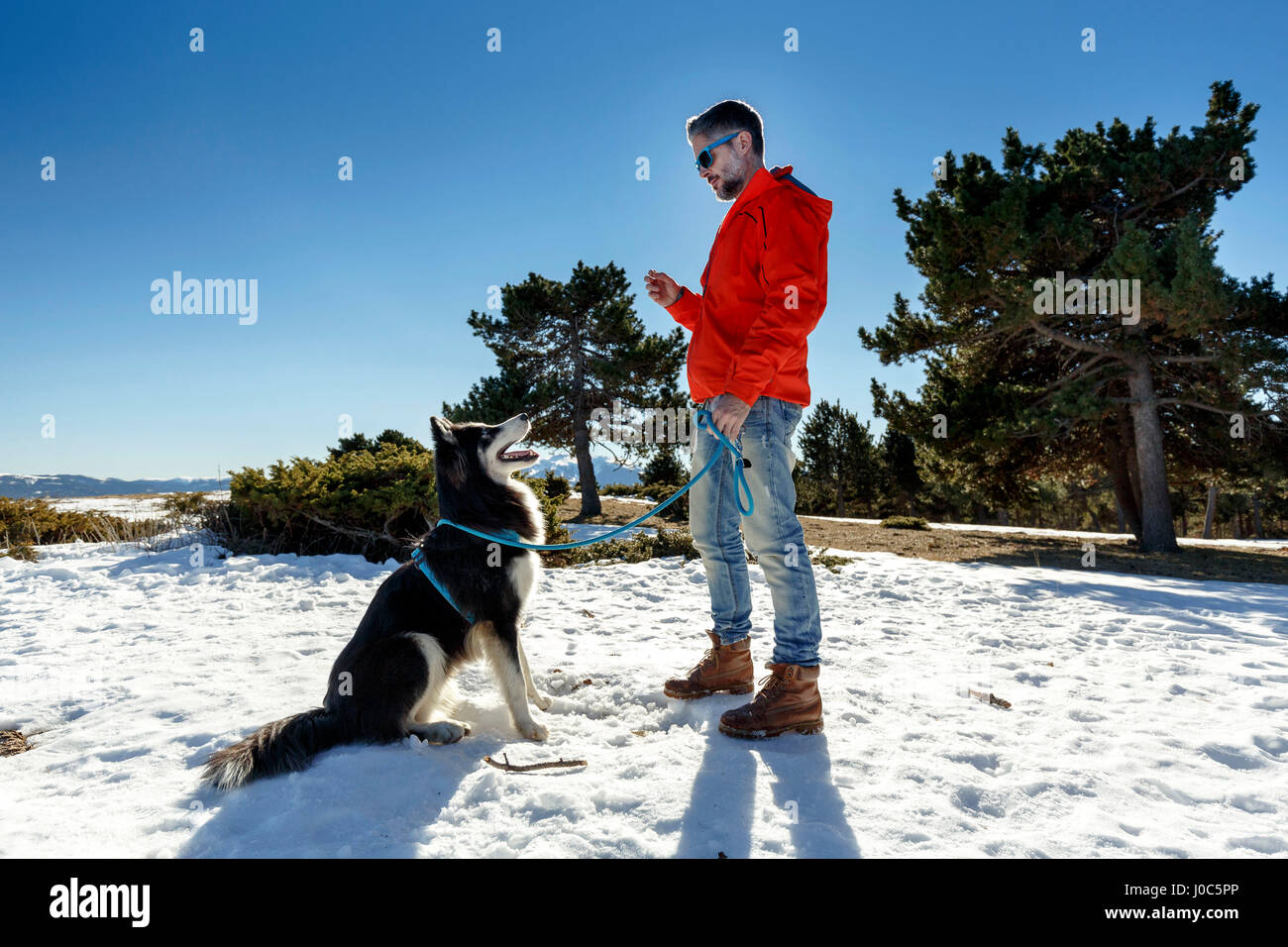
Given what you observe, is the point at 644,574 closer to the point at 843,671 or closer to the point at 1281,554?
the point at 843,671

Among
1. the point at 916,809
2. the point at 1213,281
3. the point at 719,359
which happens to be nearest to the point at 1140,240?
the point at 1213,281

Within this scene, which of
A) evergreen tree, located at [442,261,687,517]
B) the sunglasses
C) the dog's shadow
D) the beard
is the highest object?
evergreen tree, located at [442,261,687,517]

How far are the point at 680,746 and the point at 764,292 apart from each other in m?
2.11

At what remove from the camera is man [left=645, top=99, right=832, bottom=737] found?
98.7 inches

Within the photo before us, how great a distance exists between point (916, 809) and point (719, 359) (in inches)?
79.9

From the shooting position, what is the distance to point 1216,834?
6.42ft

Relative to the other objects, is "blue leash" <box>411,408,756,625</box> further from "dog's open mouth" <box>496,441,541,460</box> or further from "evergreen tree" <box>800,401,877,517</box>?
"evergreen tree" <box>800,401,877,517</box>

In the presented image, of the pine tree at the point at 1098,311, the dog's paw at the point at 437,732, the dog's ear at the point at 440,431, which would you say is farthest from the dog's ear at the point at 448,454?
the pine tree at the point at 1098,311

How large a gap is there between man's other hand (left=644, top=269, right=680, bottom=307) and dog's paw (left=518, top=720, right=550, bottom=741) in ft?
7.79

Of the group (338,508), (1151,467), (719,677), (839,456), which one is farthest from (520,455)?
(839,456)

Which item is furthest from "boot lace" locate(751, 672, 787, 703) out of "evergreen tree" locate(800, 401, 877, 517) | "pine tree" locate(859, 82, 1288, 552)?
"evergreen tree" locate(800, 401, 877, 517)

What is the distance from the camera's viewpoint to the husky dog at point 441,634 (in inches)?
98.5

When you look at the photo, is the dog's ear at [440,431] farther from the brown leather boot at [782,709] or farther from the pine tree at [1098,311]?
the pine tree at [1098,311]

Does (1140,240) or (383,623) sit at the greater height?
(1140,240)
